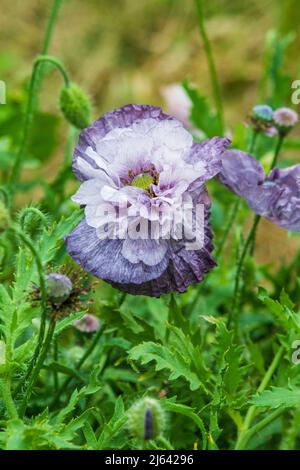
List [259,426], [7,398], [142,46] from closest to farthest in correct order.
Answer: [7,398], [259,426], [142,46]

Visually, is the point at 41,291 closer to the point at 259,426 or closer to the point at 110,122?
the point at 110,122

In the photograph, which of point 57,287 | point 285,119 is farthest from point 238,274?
point 57,287

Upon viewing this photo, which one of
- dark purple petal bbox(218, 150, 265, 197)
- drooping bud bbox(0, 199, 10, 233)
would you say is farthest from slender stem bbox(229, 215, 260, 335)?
drooping bud bbox(0, 199, 10, 233)

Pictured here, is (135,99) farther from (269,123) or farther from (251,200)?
(251,200)

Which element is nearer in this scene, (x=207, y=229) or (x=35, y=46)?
(x=207, y=229)

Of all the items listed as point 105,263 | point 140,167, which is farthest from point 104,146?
point 105,263

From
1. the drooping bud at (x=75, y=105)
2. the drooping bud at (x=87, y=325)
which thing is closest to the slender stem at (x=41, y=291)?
the drooping bud at (x=87, y=325)
